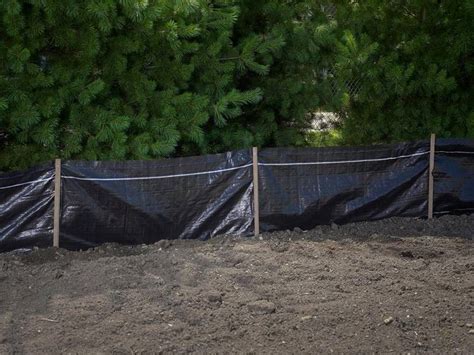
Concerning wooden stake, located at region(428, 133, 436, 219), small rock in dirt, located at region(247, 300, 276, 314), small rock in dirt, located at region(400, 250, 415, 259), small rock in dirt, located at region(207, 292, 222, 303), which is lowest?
small rock in dirt, located at region(400, 250, 415, 259)

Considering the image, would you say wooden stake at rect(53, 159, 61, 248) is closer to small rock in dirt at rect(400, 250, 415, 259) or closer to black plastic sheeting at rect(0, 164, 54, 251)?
black plastic sheeting at rect(0, 164, 54, 251)

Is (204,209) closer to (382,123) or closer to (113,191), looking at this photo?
(113,191)

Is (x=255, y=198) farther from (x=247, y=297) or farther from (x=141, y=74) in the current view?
(x=247, y=297)

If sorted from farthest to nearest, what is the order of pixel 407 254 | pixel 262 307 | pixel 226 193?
pixel 226 193
pixel 407 254
pixel 262 307

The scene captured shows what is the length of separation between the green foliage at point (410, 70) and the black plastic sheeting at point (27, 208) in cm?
441

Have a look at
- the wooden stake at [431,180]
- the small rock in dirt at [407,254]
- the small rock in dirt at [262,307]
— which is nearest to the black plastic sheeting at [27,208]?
the small rock in dirt at [262,307]

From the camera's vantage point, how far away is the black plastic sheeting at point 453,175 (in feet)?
29.8

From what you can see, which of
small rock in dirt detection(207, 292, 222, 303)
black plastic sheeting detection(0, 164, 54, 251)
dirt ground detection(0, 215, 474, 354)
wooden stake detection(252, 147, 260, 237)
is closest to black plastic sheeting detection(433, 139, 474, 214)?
dirt ground detection(0, 215, 474, 354)

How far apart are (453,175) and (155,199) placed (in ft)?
13.9

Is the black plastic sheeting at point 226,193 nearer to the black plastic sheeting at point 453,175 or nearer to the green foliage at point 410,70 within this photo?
the black plastic sheeting at point 453,175

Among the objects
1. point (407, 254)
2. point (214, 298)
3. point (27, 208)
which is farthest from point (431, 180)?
point (27, 208)

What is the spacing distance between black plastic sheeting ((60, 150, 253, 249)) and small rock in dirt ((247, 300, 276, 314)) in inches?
88.8

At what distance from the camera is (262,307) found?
18.9 feet

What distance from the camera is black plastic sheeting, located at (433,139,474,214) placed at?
29.8 ft
